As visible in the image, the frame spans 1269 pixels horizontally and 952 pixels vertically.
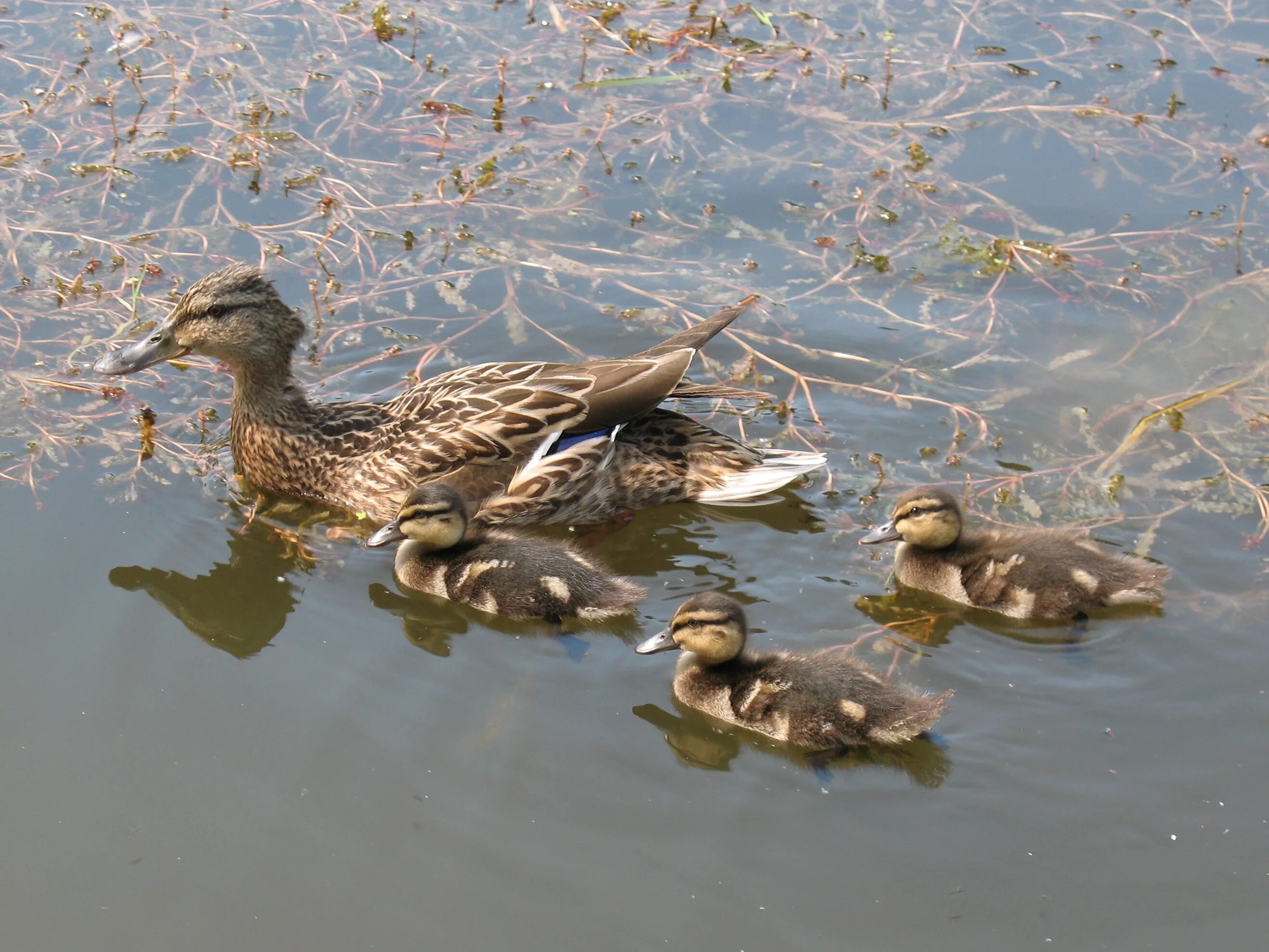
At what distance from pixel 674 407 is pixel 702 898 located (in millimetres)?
2931

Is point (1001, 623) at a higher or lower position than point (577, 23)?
lower

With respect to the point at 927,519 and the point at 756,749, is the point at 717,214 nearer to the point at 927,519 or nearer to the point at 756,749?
→ the point at 927,519

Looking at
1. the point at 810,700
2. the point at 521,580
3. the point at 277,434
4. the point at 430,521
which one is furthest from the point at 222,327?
the point at 810,700

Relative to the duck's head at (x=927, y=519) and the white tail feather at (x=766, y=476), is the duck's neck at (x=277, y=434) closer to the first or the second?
the white tail feather at (x=766, y=476)

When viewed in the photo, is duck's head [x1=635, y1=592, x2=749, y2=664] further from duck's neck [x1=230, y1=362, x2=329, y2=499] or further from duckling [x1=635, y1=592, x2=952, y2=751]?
duck's neck [x1=230, y1=362, x2=329, y2=499]

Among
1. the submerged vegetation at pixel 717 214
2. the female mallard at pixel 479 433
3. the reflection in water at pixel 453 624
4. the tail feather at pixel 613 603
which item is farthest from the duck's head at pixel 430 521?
the submerged vegetation at pixel 717 214

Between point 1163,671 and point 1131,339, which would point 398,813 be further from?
point 1131,339

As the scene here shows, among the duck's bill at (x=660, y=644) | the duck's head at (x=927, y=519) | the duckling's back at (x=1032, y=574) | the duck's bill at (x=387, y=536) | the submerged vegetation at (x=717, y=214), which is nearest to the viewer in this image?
the duck's bill at (x=660, y=644)

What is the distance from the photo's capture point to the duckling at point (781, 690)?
450 centimetres

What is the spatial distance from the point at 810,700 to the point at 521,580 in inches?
46.9

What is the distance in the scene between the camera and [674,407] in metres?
6.50

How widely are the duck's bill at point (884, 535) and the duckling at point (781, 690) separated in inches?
23.7

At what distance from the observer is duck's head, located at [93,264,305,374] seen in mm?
5621

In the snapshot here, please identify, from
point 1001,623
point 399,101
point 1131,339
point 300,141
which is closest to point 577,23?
point 399,101
